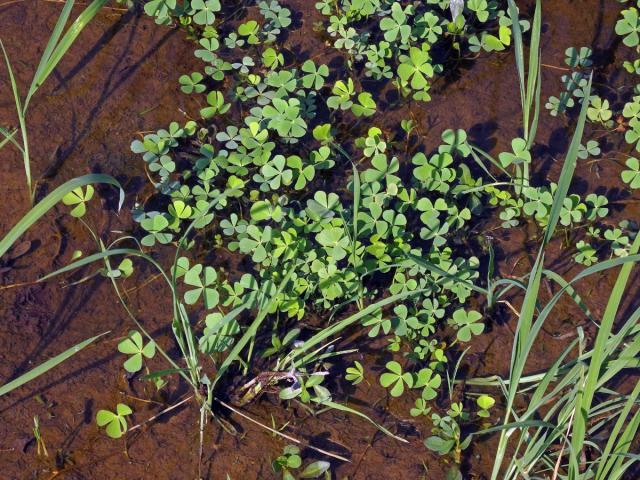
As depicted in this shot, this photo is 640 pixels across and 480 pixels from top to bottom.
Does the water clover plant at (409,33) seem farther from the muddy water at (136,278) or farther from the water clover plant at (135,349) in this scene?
the water clover plant at (135,349)

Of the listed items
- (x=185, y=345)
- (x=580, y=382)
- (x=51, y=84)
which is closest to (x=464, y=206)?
(x=580, y=382)

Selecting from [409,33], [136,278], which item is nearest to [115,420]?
[136,278]

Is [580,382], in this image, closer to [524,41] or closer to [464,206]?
[464,206]

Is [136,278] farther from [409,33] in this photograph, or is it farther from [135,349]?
[409,33]

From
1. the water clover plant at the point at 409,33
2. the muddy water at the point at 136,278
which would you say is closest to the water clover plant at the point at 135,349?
the muddy water at the point at 136,278

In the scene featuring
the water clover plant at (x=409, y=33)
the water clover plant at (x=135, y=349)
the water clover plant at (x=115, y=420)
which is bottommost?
the water clover plant at (x=115, y=420)

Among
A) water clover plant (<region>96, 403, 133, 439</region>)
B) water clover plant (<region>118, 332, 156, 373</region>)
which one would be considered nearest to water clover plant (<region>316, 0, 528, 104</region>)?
water clover plant (<region>118, 332, 156, 373</region>)

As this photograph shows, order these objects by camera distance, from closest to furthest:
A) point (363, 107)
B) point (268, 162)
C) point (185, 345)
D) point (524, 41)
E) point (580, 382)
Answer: point (580, 382) < point (185, 345) < point (268, 162) < point (363, 107) < point (524, 41)

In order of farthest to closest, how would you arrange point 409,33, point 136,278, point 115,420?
point 409,33, point 136,278, point 115,420
